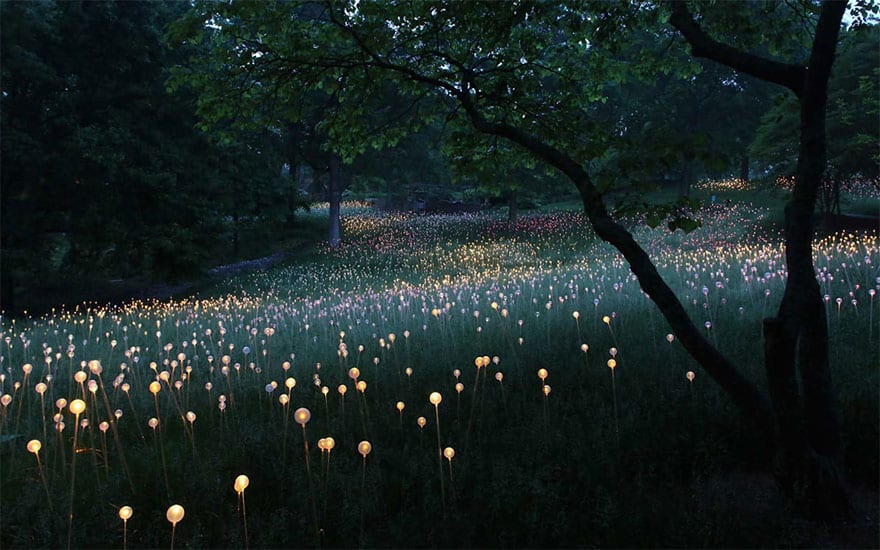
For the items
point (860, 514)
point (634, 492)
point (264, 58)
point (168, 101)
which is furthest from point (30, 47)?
point (860, 514)

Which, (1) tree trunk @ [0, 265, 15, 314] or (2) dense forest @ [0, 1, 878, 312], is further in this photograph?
(1) tree trunk @ [0, 265, 15, 314]

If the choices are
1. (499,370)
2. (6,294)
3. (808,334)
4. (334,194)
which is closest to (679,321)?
(808,334)

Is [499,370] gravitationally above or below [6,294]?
above

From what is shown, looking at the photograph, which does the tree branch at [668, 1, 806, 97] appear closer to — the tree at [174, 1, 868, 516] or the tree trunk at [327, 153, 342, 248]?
the tree at [174, 1, 868, 516]

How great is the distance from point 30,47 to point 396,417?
17720 mm

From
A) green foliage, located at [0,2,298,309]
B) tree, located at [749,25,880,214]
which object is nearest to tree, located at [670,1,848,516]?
tree, located at [749,25,880,214]

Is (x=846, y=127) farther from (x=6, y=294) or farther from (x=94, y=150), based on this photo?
(x=6, y=294)

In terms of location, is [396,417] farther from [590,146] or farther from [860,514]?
[860,514]

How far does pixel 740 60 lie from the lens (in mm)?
4730

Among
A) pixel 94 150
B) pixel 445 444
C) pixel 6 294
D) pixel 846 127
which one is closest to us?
pixel 445 444

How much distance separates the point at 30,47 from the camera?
16.4 metres

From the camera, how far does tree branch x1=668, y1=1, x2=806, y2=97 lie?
15.2 feet

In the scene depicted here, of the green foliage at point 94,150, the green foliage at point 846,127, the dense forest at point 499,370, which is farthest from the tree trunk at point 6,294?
the green foliage at point 846,127

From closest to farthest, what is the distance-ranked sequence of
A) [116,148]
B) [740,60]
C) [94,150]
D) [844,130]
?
1. [740,60]
2. [94,150]
3. [116,148]
4. [844,130]
